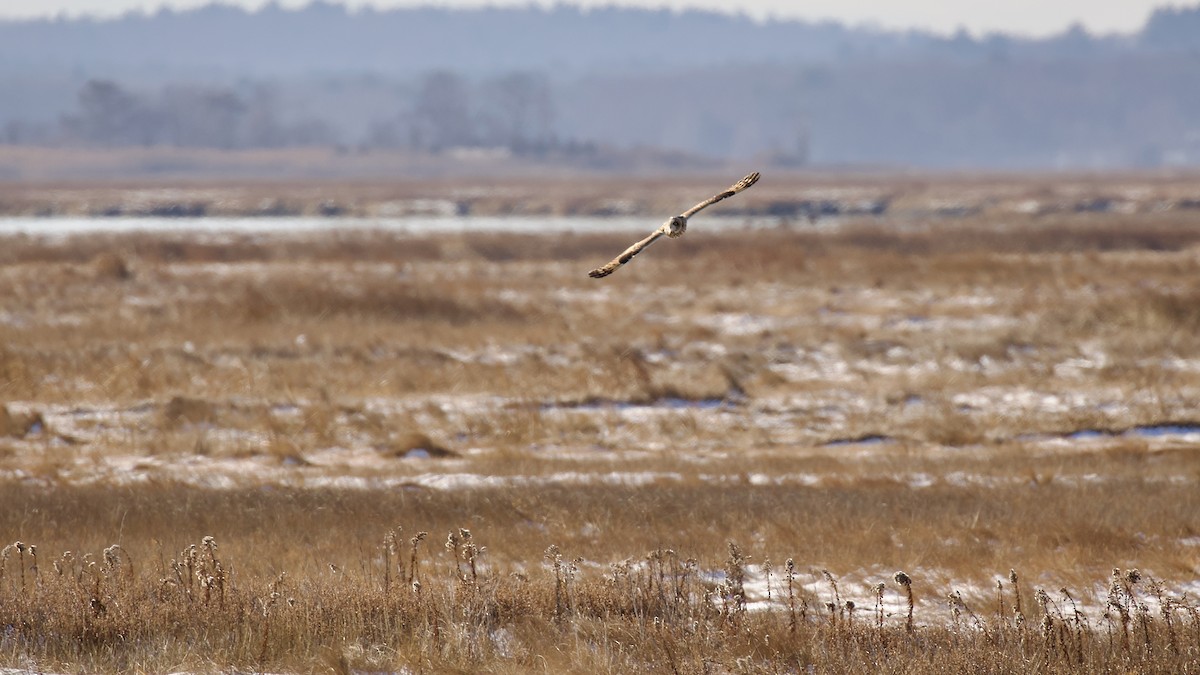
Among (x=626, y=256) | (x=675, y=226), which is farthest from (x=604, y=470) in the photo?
(x=675, y=226)

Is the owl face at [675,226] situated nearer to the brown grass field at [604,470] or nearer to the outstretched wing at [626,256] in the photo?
the outstretched wing at [626,256]

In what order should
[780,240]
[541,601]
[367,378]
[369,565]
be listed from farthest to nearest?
1. [780,240]
2. [367,378]
3. [369,565]
4. [541,601]

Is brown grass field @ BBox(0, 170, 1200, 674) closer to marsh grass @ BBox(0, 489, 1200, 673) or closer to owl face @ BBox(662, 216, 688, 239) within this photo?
marsh grass @ BBox(0, 489, 1200, 673)

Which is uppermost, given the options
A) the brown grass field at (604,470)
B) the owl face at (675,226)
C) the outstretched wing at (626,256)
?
the owl face at (675,226)

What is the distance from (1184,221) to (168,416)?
5215cm

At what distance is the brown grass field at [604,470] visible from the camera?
9.07 m

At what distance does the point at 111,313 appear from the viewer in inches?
1180

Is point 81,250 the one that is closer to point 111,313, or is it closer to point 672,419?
point 111,313

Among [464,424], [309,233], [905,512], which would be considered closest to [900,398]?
[464,424]

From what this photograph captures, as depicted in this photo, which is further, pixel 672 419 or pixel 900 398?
pixel 900 398

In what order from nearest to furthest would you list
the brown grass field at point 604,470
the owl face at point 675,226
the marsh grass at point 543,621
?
the owl face at point 675,226, the marsh grass at point 543,621, the brown grass field at point 604,470

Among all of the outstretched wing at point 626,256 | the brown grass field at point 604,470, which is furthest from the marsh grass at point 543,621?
the outstretched wing at point 626,256

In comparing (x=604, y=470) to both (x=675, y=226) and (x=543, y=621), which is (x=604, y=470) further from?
(x=675, y=226)

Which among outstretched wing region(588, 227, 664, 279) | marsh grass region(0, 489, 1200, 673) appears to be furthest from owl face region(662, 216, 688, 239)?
marsh grass region(0, 489, 1200, 673)
